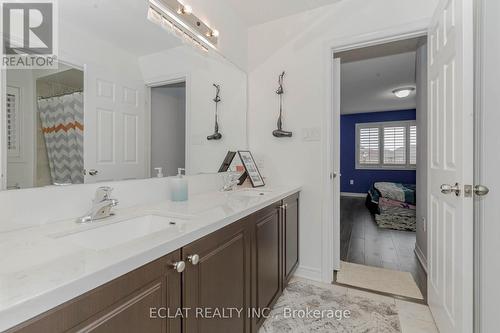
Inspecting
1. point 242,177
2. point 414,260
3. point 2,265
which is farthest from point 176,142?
point 414,260

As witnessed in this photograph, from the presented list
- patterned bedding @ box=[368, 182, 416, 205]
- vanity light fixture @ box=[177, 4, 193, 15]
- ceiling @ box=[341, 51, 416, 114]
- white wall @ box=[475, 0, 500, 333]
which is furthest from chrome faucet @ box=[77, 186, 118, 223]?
patterned bedding @ box=[368, 182, 416, 205]

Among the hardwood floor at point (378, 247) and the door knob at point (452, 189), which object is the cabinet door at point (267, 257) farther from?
the hardwood floor at point (378, 247)

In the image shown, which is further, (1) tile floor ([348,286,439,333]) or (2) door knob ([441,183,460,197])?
(1) tile floor ([348,286,439,333])

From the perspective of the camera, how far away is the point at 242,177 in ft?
7.68

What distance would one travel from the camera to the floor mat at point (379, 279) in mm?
2061

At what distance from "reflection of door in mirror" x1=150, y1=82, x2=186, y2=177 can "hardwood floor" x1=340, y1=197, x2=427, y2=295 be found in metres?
2.09

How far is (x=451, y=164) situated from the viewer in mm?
1347

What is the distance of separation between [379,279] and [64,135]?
2.54 metres

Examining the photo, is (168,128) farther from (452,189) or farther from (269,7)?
(452,189)

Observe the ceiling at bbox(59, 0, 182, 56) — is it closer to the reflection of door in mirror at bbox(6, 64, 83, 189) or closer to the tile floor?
the reflection of door in mirror at bbox(6, 64, 83, 189)

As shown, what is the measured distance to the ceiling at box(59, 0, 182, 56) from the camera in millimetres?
1146

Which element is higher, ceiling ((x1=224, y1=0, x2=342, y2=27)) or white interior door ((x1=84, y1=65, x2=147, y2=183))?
ceiling ((x1=224, y1=0, x2=342, y2=27))

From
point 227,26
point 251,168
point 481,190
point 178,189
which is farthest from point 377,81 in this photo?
point 178,189

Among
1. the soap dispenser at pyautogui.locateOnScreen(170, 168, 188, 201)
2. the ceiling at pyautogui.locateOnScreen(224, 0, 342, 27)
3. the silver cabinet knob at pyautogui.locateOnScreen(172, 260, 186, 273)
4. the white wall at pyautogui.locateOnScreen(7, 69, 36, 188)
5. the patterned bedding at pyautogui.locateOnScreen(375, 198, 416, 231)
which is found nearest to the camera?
the silver cabinet knob at pyautogui.locateOnScreen(172, 260, 186, 273)
